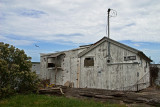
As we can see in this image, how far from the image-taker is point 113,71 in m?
14.2

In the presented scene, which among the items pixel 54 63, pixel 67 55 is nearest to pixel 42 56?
pixel 54 63

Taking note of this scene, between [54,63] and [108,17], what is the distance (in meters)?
7.64

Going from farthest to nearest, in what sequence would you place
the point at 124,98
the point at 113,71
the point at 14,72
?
the point at 113,71, the point at 14,72, the point at 124,98

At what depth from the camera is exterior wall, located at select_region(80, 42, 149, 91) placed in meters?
13.3

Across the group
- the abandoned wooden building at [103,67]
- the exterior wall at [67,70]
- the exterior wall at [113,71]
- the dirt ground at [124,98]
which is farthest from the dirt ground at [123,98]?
the exterior wall at [67,70]

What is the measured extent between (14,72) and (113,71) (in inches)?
295

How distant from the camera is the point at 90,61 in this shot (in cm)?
1591

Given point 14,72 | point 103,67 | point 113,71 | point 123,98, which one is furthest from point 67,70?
point 123,98

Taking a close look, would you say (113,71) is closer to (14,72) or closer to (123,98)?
(123,98)

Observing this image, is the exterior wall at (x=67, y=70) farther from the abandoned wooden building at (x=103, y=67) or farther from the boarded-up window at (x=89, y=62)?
the boarded-up window at (x=89, y=62)

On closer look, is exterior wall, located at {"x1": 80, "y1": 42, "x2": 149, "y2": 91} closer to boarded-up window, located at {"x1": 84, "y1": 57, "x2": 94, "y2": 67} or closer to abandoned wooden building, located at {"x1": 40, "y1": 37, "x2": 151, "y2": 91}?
abandoned wooden building, located at {"x1": 40, "y1": 37, "x2": 151, "y2": 91}

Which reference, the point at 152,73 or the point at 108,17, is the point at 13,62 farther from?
the point at 152,73

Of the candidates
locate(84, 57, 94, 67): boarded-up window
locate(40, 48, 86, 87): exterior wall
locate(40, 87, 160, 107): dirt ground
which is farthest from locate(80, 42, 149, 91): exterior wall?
locate(40, 87, 160, 107): dirt ground

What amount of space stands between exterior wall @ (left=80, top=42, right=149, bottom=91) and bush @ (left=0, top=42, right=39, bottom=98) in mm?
5243
